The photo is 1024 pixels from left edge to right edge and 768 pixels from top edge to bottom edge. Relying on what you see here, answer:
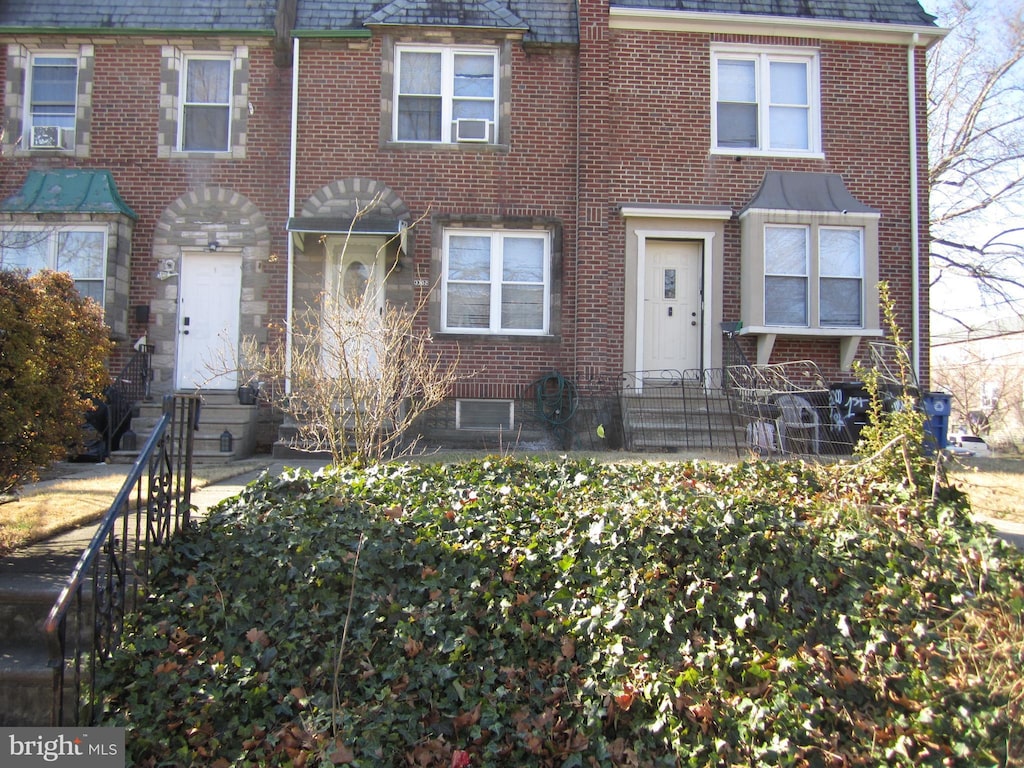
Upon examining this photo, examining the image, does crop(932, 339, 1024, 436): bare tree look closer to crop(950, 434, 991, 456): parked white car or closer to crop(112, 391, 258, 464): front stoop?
crop(950, 434, 991, 456): parked white car

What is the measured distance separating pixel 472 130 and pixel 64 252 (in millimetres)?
6533

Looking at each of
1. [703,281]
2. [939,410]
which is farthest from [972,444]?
[703,281]

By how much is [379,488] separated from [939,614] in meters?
3.14

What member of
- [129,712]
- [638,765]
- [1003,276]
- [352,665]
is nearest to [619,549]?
[638,765]

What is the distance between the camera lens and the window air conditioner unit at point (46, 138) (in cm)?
1145

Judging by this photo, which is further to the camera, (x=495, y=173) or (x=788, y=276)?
(x=495, y=173)

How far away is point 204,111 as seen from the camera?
38.4 ft

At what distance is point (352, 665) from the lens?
3424 millimetres

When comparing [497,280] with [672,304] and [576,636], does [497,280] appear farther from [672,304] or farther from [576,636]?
[576,636]

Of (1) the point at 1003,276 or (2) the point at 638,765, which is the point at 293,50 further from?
(1) the point at 1003,276

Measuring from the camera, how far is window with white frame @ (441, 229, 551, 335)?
11.4 m

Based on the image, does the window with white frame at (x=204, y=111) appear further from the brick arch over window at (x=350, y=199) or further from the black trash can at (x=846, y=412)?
the black trash can at (x=846, y=412)

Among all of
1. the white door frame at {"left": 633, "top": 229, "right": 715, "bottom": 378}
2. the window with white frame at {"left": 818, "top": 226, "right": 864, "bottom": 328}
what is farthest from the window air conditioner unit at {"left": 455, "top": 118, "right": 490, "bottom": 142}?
the window with white frame at {"left": 818, "top": 226, "right": 864, "bottom": 328}

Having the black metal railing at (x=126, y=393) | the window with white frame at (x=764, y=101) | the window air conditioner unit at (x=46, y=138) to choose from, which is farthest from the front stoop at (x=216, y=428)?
the window with white frame at (x=764, y=101)
